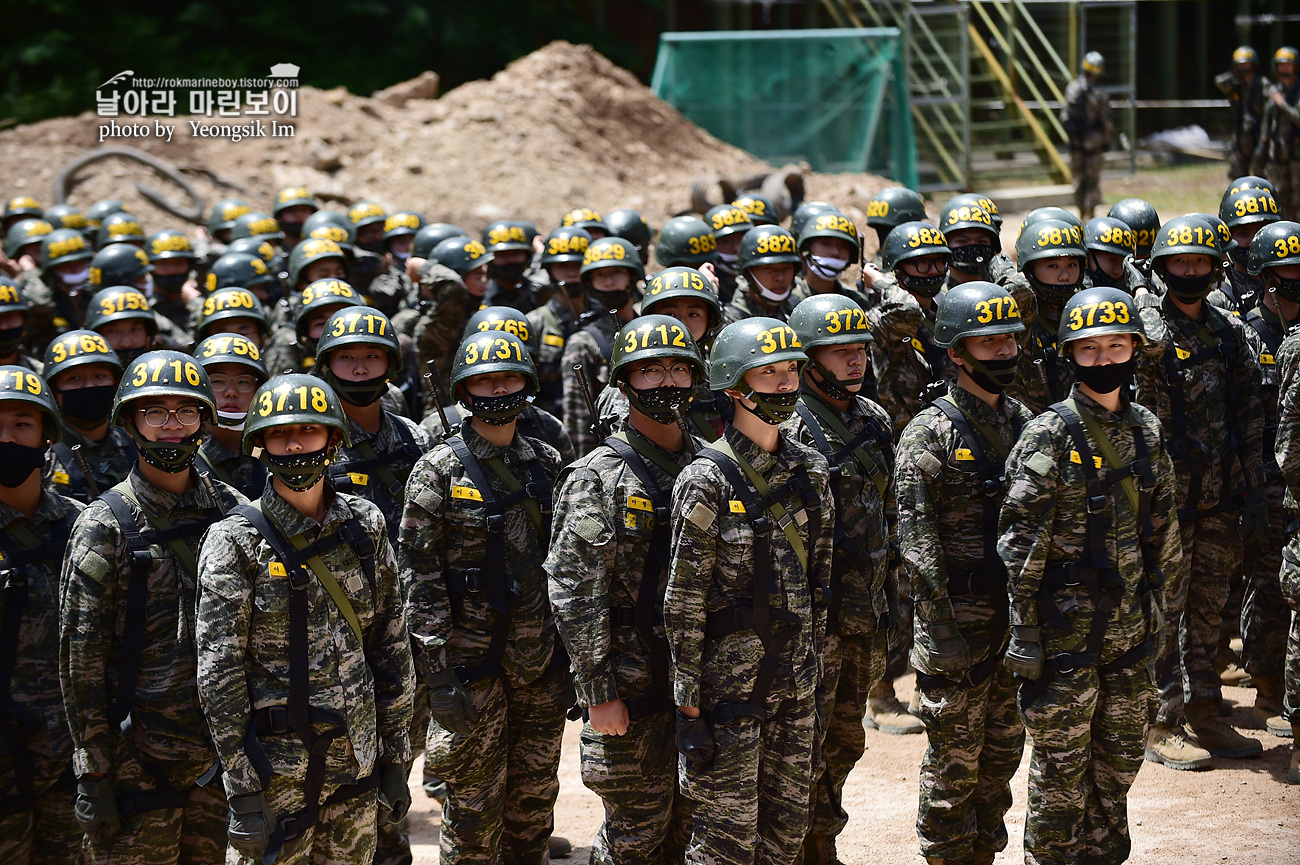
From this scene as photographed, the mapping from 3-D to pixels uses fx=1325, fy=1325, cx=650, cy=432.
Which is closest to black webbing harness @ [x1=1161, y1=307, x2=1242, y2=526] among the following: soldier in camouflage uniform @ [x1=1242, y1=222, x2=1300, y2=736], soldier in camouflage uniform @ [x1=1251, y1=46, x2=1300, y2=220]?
soldier in camouflage uniform @ [x1=1242, y1=222, x2=1300, y2=736]

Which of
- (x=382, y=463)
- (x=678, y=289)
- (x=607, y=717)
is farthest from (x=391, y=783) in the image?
(x=678, y=289)

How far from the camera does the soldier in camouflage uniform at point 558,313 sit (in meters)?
10.6

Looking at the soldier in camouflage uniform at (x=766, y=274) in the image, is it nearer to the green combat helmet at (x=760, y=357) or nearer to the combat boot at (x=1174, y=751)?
the green combat helmet at (x=760, y=357)

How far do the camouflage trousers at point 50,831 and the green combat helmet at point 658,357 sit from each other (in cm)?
329

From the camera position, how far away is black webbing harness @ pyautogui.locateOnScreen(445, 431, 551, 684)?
6488 mm

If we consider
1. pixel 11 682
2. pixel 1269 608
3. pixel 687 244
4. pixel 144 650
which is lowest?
pixel 1269 608

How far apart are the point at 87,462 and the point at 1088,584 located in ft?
17.8

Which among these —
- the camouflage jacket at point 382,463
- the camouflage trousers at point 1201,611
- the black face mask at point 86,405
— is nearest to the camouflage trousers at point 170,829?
the camouflage jacket at point 382,463

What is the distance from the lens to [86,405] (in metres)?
7.82

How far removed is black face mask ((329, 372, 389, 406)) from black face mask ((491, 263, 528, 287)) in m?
4.63

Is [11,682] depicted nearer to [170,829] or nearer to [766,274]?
[170,829]

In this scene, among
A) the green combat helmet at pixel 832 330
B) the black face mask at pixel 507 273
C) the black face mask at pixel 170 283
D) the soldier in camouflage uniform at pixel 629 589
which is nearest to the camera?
the soldier in camouflage uniform at pixel 629 589

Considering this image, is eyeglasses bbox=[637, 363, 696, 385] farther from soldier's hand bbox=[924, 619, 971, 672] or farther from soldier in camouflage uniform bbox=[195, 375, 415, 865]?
soldier's hand bbox=[924, 619, 971, 672]

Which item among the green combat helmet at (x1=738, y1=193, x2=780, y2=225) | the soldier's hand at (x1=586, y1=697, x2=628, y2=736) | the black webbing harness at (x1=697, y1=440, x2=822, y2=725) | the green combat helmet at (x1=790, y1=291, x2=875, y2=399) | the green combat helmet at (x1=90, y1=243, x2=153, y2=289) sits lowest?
the soldier's hand at (x1=586, y1=697, x2=628, y2=736)
